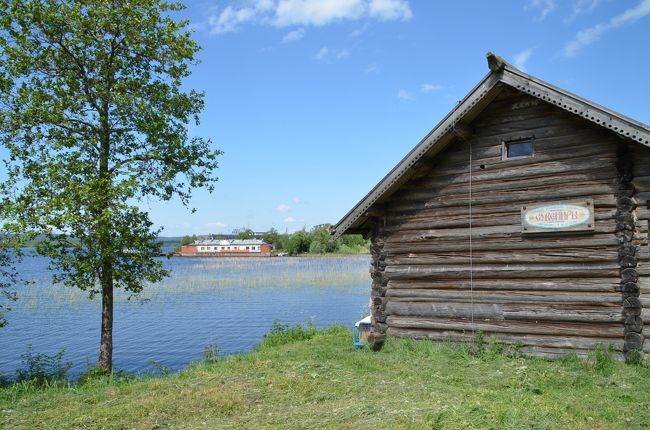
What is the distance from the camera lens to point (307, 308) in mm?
34438

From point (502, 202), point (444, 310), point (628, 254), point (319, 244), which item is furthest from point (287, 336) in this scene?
point (319, 244)

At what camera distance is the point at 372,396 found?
9.50 meters

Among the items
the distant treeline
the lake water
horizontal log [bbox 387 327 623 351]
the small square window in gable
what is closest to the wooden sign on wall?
the small square window in gable

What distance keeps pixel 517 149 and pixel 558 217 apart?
1.87 metres

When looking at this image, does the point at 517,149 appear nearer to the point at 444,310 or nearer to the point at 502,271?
the point at 502,271

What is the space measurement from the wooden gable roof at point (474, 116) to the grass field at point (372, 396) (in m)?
3.80

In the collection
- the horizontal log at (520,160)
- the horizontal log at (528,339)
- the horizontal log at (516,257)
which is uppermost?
the horizontal log at (520,160)

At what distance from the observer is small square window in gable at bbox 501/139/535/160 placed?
12.7 metres

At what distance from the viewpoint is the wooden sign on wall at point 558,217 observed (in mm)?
11781

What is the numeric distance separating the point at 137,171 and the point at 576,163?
35.3 ft

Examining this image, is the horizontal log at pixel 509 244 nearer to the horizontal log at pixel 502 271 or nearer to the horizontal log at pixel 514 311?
the horizontal log at pixel 502 271

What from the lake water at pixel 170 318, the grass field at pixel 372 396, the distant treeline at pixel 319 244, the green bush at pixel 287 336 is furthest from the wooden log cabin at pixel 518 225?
the distant treeline at pixel 319 244

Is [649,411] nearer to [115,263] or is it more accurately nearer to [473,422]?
[473,422]

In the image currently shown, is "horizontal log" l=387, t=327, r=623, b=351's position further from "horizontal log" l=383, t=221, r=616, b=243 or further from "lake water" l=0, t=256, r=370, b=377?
"lake water" l=0, t=256, r=370, b=377
